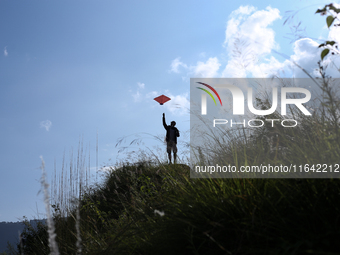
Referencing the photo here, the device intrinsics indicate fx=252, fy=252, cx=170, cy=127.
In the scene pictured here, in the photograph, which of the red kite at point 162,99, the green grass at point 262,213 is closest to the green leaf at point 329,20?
the green grass at point 262,213

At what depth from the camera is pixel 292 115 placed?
105 inches

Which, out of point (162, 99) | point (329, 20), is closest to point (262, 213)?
point (329, 20)

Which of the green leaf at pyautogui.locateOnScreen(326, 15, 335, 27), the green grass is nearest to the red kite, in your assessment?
the green grass

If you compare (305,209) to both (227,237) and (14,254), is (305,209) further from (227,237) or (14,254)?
(14,254)

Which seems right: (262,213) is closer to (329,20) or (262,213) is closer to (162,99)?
(329,20)

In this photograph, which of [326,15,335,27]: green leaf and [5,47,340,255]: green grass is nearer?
[5,47,340,255]: green grass

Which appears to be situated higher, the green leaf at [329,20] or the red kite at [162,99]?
the red kite at [162,99]

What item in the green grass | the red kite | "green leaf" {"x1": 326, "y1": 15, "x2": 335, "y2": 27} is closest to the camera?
the green grass

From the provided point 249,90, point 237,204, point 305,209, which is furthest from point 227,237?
point 249,90

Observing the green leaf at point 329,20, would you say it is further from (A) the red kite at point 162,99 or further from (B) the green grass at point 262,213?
(A) the red kite at point 162,99

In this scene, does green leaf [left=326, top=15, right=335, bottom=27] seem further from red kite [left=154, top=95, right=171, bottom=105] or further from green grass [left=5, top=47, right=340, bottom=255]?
red kite [left=154, top=95, right=171, bottom=105]

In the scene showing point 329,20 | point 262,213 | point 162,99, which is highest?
point 162,99

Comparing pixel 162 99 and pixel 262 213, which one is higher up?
pixel 162 99

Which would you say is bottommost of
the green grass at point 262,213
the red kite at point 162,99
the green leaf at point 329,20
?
the green grass at point 262,213
